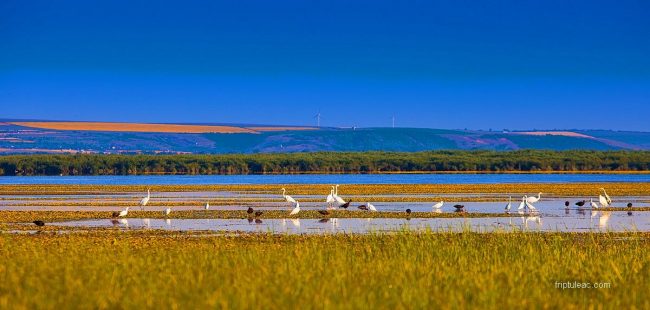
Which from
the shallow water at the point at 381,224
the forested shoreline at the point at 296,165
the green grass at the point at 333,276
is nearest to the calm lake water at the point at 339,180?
the forested shoreline at the point at 296,165

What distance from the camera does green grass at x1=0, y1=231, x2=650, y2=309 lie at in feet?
36.2

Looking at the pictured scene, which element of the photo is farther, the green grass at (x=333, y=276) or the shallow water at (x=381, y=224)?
the shallow water at (x=381, y=224)

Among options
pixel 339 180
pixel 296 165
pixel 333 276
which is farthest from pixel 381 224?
pixel 296 165

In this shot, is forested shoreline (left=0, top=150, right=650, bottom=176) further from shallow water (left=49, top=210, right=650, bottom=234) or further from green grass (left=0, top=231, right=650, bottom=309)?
green grass (left=0, top=231, right=650, bottom=309)

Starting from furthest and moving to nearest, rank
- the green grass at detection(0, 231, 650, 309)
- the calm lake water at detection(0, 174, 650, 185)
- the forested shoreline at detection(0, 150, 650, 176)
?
the forested shoreline at detection(0, 150, 650, 176) < the calm lake water at detection(0, 174, 650, 185) < the green grass at detection(0, 231, 650, 309)

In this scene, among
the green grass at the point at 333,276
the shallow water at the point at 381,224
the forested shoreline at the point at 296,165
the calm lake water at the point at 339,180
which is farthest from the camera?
the forested shoreline at the point at 296,165

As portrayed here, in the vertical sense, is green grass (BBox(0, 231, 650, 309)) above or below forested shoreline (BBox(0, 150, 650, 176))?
above

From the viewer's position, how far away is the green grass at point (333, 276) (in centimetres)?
1104

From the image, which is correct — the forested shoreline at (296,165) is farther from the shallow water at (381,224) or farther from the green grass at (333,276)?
the green grass at (333,276)

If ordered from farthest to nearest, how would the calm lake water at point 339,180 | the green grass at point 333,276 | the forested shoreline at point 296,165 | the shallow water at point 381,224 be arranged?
the forested shoreline at point 296,165, the calm lake water at point 339,180, the shallow water at point 381,224, the green grass at point 333,276

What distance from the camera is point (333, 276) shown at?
42.2ft

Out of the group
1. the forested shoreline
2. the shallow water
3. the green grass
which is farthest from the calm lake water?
the green grass

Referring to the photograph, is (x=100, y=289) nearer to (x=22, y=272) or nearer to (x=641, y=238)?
(x=22, y=272)

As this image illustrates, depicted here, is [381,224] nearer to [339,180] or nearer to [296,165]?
[339,180]
